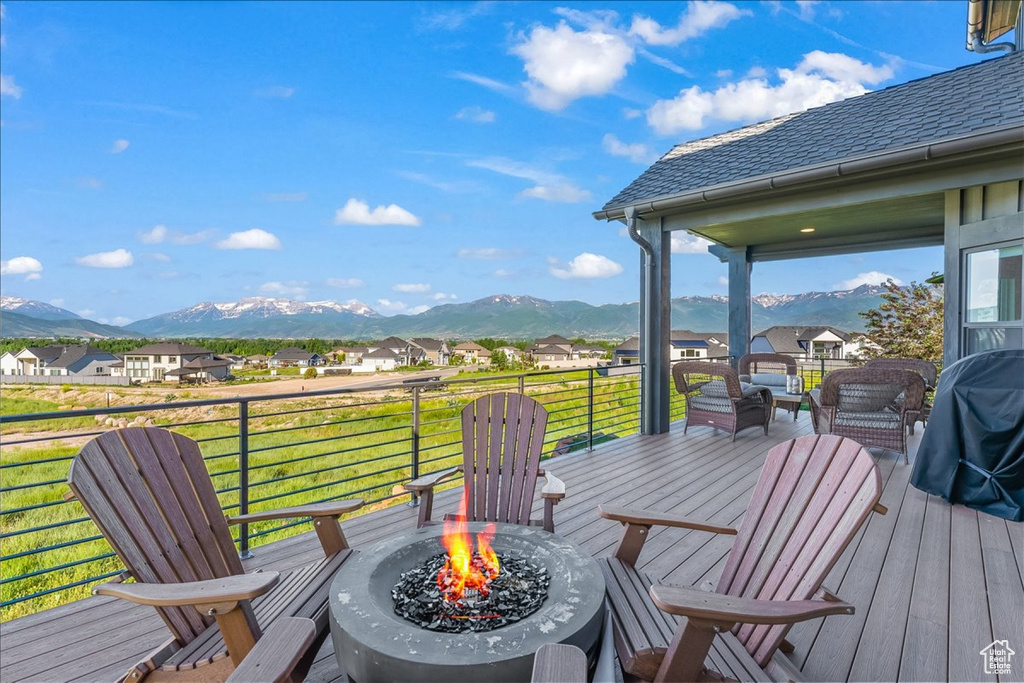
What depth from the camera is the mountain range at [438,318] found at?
1597cm

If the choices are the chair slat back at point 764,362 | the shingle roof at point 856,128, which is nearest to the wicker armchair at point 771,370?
the chair slat back at point 764,362

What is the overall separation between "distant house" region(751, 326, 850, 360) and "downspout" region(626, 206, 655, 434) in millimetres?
12879

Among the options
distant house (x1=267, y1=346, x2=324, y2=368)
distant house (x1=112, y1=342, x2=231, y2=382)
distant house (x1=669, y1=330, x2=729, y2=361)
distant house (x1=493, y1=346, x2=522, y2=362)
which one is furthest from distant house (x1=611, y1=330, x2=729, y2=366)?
distant house (x1=267, y1=346, x2=324, y2=368)

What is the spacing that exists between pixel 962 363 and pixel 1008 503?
0.95 meters

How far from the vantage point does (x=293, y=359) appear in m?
26.0

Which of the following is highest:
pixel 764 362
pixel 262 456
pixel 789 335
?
pixel 789 335

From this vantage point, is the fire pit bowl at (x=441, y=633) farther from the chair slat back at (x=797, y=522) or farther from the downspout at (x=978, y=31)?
the downspout at (x=978, y=31)

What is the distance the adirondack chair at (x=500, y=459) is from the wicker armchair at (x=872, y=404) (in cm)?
343

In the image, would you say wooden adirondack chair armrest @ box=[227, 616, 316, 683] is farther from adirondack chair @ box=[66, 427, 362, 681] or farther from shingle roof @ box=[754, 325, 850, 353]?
shingle roof @ box=[754, 325, 850, 353]

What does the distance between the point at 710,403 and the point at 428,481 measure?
4.47 meters

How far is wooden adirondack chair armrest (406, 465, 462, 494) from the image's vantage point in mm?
2271

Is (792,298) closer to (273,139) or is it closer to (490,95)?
(490,95)

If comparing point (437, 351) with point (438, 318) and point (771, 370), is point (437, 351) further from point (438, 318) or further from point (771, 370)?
point (438, 318)

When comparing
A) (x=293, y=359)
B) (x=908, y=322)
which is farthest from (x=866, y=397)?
(x=293, y=359)
